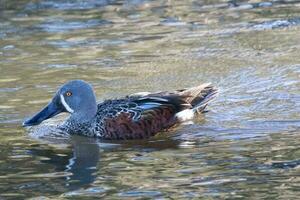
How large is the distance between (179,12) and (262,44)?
3.57m

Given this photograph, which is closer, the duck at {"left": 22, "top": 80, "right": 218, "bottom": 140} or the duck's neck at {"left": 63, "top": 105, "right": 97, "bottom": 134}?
the duck at {"left": 22, "top": 80, "right": 218, "bottom": 140}

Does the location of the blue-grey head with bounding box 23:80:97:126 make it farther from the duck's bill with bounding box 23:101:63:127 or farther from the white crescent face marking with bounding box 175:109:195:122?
the white crescent face marking with bounding box 175:109:195:122

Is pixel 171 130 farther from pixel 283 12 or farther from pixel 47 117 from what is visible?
pixel 283 12

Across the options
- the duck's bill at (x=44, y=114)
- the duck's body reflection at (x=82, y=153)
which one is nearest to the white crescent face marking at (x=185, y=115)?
the duck's body reflection at (x=82, y=153)

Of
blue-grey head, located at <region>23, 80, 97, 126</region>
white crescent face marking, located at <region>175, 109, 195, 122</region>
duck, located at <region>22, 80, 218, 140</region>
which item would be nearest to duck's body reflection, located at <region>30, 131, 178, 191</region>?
duck, located at <region>22, 80, 218, 140</region>

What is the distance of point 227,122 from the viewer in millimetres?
11344

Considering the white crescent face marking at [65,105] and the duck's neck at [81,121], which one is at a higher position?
the white crescent face marking at [65,105]

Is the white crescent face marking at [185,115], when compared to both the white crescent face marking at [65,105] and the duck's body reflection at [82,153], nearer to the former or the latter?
the duck's body reflection at [82,153]

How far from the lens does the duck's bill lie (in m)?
11.2

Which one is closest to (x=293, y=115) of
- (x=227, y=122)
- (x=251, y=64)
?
(x=227, y=122)

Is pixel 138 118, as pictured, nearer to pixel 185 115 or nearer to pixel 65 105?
pixel 185 115

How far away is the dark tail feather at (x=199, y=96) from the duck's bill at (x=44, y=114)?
1.45 m

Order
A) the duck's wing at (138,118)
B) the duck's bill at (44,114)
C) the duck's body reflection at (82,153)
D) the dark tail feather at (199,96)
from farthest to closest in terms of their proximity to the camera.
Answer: the dark tail feather at (199,96)
the duck's bill at (44,114)
the duck's wing at (138,118)
the duck's body reflection at (82,153)

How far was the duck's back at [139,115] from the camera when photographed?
11.0 m
